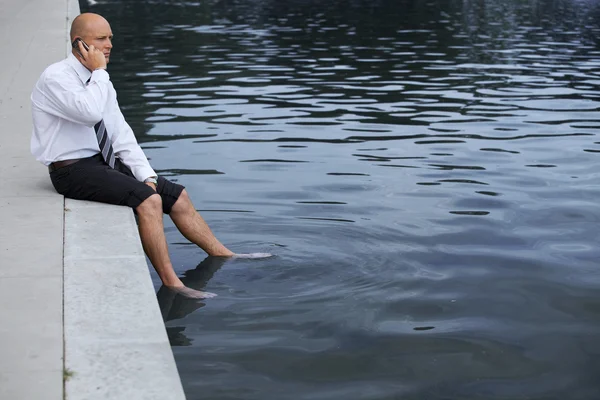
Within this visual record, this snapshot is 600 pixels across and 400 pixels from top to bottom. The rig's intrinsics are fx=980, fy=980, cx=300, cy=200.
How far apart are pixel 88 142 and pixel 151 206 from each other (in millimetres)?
626

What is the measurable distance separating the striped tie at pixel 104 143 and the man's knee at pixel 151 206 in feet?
1.37

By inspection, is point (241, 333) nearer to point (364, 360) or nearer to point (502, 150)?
point (364, 360)

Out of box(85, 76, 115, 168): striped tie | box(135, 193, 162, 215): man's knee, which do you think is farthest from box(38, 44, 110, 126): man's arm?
box(135, 193, 162, 215): man's knee

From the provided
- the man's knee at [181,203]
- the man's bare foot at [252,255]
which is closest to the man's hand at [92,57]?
the man's knee at [181,203]

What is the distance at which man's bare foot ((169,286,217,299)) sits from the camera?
636cm

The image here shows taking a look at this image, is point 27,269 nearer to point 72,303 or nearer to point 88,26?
point 72,303

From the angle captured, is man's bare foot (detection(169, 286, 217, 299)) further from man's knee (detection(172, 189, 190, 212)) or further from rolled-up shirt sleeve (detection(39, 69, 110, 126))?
rolled-up shirt sleeve (detection(39, 69, 110, 126))

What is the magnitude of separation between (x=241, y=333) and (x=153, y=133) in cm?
702

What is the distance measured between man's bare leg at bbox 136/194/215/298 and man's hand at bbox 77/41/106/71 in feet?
3.10

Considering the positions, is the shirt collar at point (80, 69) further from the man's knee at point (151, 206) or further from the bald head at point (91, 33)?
the man's knee at point (151, 206)

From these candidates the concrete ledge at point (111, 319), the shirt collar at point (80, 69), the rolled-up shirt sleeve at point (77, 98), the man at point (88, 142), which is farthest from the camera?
the shirt collar at point (80, 69)

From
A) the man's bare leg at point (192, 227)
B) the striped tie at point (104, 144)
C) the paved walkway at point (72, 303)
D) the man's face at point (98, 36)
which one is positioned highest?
the man's face at point (98, 36)

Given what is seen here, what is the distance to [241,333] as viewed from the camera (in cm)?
575

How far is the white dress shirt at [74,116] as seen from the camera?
20.5 ft
